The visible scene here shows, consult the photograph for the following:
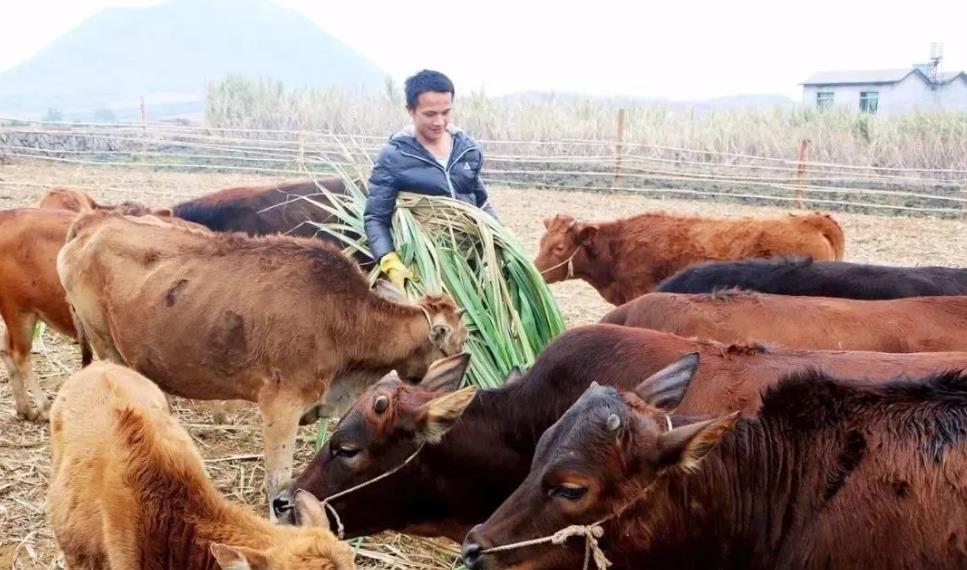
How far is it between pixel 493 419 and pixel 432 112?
263 centimetres

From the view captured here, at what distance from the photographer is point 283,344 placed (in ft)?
17.5

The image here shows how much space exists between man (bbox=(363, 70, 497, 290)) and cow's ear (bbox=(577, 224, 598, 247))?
12.7ft

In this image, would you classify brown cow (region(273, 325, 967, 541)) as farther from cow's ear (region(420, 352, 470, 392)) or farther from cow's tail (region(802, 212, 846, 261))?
cow's tail (region(802, 212, 846, 261))

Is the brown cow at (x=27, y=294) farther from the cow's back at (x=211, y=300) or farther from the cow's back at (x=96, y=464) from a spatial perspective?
the cow's back at (x=96, y=464)

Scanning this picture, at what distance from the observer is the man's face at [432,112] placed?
5996 millimetres

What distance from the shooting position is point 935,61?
65062 millimetres

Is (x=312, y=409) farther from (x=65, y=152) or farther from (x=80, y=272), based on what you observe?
(x=65, y=152)

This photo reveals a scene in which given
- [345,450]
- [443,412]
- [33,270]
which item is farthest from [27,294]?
[443,412]

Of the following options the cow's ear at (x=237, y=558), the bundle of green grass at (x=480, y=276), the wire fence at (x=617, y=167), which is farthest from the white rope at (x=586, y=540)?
the wire fence at (x=617, y=167)

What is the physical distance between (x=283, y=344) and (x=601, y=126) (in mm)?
25007

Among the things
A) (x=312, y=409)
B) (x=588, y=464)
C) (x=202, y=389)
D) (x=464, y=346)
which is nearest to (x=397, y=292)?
(x=464, y=346)

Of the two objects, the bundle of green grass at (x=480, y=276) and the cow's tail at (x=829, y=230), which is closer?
the bundle of green grass at (x=480, y=276)

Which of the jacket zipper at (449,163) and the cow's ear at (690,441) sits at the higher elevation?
the jacket zipper at (449,163)

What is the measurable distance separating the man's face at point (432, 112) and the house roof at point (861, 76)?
6313 cm
